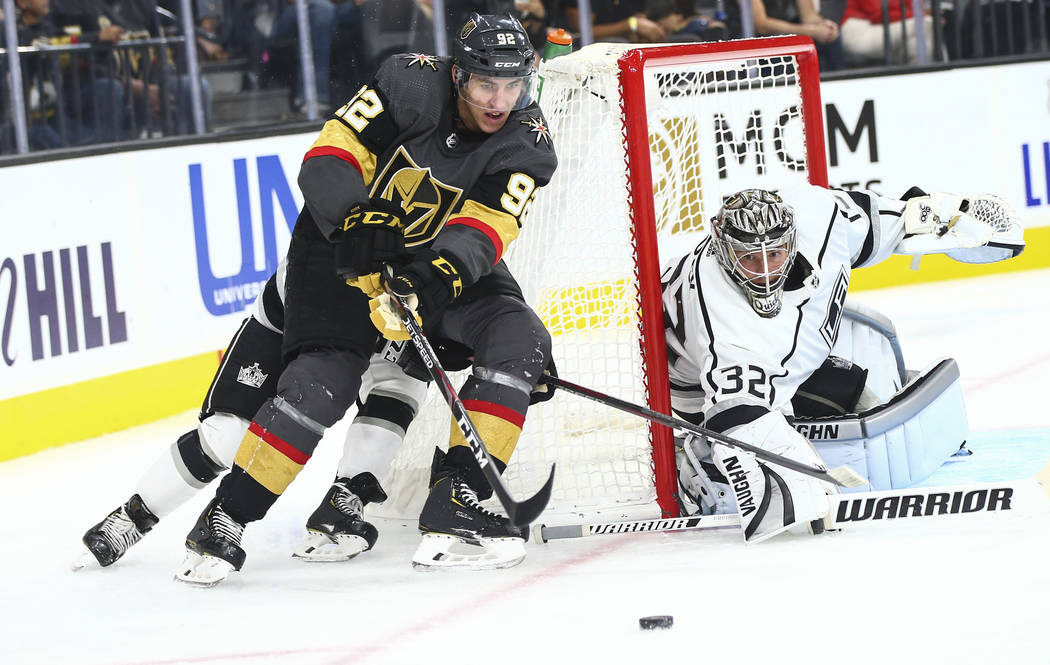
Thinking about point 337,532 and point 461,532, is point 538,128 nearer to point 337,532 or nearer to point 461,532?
point 461,532

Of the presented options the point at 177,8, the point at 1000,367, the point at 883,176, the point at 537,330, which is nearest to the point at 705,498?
the point at 537,330

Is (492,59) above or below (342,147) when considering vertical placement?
above

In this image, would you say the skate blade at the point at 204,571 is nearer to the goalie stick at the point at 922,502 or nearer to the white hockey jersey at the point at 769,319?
the white hockey jersey at the point at 769,319

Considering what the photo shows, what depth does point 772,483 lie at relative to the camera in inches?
110

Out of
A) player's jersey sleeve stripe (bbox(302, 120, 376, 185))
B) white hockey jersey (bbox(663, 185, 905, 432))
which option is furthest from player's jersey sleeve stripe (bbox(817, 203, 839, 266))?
player's jersey sleeve stripe (bbox(302, 120, 376, 185))

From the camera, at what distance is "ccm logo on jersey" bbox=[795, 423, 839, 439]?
3045 millimetres

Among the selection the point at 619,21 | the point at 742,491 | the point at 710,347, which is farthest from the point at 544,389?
the point at 619,21

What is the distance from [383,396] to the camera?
10.3ft

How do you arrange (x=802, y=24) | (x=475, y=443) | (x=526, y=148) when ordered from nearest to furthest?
(x=475, y=443)
(x=526, y=148)
(x=802, y=24)

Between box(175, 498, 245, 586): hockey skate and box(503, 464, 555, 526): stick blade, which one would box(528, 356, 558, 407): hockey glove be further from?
box(175, 498, 245, 586): hockey skate

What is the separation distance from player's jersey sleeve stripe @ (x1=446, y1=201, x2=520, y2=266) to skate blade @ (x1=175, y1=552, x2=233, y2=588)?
2.58 feet

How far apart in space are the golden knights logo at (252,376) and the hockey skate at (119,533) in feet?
1.07

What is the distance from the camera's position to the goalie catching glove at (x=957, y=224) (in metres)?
3.18

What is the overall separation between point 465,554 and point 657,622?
0.56 metres
